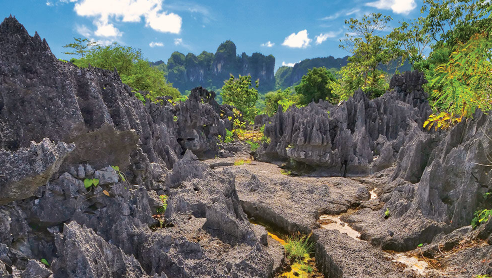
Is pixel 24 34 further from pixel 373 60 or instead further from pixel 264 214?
pixel 373 60

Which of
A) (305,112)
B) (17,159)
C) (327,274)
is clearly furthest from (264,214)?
(305,112)

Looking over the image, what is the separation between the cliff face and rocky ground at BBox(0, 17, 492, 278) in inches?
5569

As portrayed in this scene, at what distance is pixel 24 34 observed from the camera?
5664mm

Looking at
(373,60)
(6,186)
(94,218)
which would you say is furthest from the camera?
(373,60)

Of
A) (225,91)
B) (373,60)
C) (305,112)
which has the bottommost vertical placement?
(305,112)

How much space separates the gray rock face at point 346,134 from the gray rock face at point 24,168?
14.5 meters

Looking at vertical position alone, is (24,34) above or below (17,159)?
above

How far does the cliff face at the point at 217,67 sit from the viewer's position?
149000 millimetres

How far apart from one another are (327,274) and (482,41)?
6712mm

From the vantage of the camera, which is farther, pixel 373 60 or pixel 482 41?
pixel 373 60

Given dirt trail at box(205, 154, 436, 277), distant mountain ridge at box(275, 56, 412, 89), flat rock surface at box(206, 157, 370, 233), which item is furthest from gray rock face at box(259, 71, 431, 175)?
distant mountain ridge at box(275, 56, 412, 89)

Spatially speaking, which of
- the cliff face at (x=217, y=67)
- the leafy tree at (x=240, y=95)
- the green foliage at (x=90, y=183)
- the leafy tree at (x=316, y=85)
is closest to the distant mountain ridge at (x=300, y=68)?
the cliff face at (x=217, y=67)

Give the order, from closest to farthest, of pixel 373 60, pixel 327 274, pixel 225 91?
pixel 327 274
pixel 373 60
pixel 225 91

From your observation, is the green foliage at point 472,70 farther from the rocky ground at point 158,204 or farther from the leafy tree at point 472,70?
the rocky ground at point 158,204
